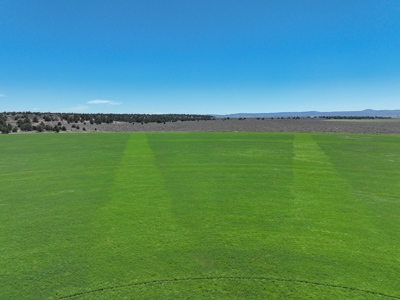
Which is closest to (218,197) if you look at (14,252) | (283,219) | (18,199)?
(283,219)

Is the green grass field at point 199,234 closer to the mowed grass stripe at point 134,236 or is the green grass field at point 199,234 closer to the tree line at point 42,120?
the mowed grass stripe at point 134,236

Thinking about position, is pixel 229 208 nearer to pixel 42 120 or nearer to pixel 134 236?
pixel 134 236

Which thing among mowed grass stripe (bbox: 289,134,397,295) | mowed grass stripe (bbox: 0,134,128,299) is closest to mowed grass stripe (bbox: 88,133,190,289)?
mowed grass stripe (bbox: 0,134,128,299)

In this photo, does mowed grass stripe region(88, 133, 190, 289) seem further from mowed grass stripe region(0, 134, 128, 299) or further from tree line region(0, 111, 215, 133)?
tree line region(0, 111, 215, 133)

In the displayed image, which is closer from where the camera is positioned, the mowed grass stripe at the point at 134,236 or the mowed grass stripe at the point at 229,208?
the mowed grass stripe at the point at 134,236

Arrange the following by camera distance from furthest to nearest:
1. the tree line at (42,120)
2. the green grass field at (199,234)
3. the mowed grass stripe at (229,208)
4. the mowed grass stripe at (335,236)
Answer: the tree line at (42,120)
the mowed grass stripe at (229,208)
the mowed grass stripe at (335,236)
the green grass field at (199,234)

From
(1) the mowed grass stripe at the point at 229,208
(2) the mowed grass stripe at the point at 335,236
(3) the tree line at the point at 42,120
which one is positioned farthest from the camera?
(3) the tree line at the point at 42,120

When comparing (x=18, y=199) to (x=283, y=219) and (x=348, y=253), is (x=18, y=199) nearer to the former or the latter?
(x=283, y=219)

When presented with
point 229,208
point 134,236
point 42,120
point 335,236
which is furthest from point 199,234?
point 42,120

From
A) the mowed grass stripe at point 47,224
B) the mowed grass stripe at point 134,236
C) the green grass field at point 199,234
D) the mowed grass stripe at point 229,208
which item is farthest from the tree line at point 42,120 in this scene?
the mowed grass stripe at point 134,236
